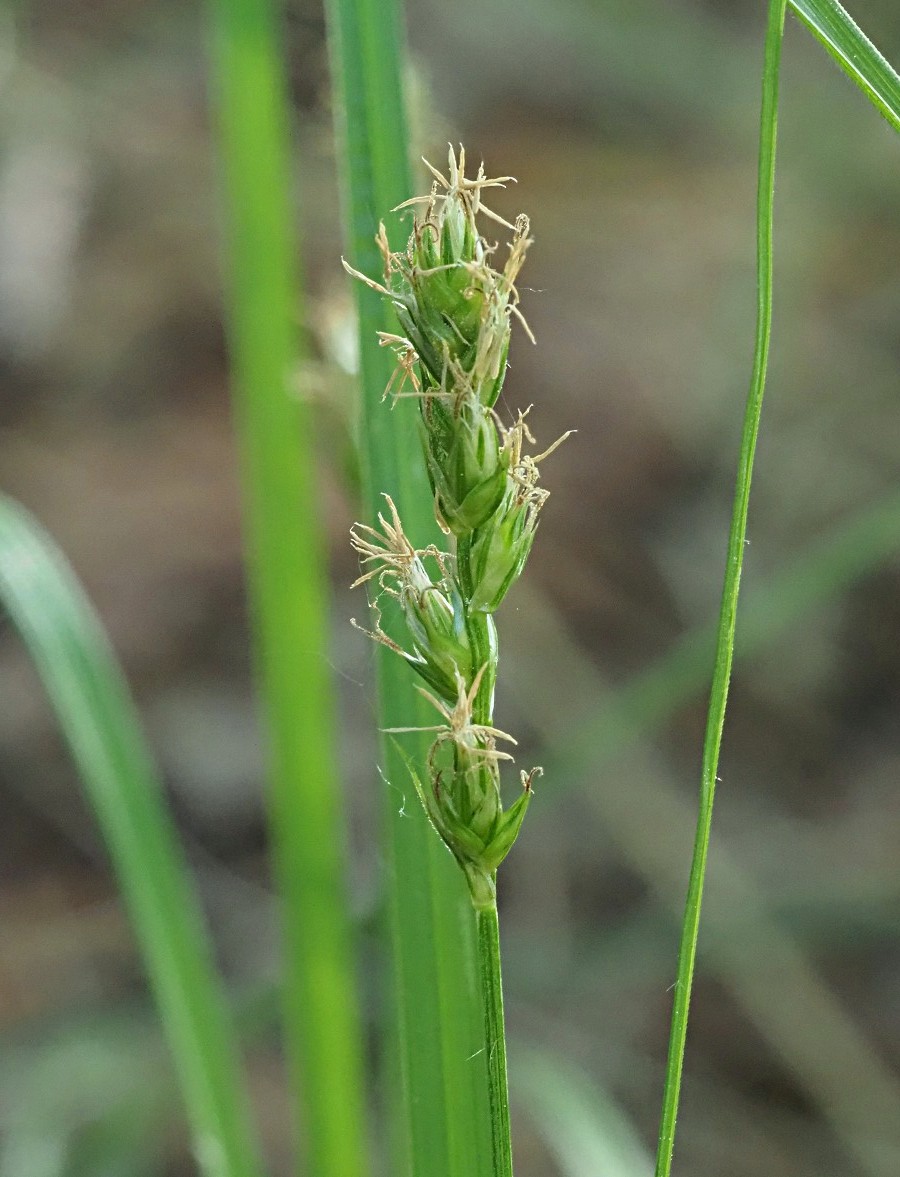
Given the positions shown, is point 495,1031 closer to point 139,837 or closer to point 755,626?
point 139,837

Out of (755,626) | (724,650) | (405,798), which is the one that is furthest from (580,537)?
(724,650)

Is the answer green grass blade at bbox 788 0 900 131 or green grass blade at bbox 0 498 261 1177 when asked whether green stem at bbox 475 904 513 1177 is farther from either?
green grass blade at bbox 0 498 261 1177

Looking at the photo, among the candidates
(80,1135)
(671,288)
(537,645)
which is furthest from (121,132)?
(80,1135)

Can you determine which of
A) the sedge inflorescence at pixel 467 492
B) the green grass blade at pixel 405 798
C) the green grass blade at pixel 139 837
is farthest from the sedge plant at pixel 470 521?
the green grass blade at pixel 139 837

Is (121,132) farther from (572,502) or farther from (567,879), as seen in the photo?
(567,879)

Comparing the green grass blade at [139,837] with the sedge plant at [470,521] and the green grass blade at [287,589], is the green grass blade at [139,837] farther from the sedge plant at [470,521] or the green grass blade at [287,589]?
the sedge plant at [470,521]

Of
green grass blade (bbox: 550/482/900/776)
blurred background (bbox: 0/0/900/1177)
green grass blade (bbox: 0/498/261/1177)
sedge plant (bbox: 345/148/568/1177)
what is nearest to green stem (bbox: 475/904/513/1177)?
sedge plant (bbox: 345/148/568/1177)
